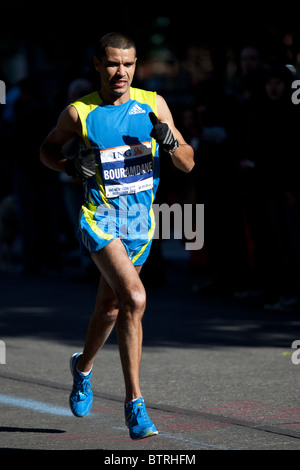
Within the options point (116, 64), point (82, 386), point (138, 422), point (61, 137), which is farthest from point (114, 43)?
point (138, 422)

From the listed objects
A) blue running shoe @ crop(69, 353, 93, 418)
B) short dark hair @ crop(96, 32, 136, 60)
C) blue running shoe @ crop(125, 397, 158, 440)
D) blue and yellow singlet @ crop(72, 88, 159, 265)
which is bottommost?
blue running shoe @ crop(125, 397, 158, 440)

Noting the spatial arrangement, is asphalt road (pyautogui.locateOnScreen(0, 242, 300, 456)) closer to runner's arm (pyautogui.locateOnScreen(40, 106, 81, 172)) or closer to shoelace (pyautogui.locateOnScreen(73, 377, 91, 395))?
shoelace (pyautogui.locateOnScreen(73, 377, 91, 395))

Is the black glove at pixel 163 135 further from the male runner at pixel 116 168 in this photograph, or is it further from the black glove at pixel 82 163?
the black glove at pixel 82 163

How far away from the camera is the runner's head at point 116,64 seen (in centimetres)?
583

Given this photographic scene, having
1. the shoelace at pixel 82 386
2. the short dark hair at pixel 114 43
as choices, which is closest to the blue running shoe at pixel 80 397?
the shoelace at pixel 82 386

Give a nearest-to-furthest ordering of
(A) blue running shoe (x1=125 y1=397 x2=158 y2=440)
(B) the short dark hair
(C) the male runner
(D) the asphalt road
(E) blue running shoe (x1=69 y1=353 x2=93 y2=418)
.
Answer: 1. (A) blue running shoe (x1=125 y1=397 x2=158 y2=440)
2. (D) the asphalt road
3. (C) the male runner
4. (B) the short dark hair
5. (E) blue running shoe (x1=69 y1=353 x2=93 y2=418)

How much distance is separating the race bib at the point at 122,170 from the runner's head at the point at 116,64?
1.01ft

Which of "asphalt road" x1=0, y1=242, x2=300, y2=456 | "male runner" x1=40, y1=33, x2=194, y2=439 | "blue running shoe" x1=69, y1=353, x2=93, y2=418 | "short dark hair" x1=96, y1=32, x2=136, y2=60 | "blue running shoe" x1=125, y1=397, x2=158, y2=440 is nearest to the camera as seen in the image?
"blue running shoe" x1=125, y1=397, x2=158, y2=440

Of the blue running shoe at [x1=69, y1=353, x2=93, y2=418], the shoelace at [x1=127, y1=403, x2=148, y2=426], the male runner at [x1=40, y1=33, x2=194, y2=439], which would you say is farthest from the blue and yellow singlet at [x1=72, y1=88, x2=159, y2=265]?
the shoelace at [x1=127, y1=403, x2=148, y2=426]

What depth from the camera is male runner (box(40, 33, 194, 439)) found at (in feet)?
18.8

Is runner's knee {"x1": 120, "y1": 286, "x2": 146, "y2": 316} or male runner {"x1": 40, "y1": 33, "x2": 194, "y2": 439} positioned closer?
runner's knee {"x1": 120, "y1": 286, "x2": 146, "y2": 316}

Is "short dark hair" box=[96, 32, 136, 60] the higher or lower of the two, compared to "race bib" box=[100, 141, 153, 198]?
higher

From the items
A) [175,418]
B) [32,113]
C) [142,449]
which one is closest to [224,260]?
[32,113]
